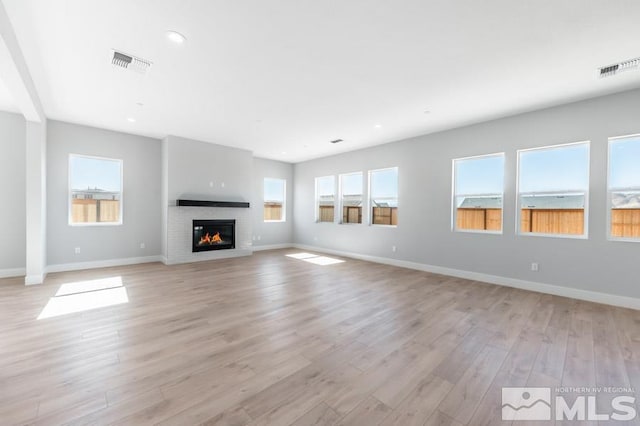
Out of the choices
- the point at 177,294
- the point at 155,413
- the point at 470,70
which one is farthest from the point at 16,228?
the point at 470,70

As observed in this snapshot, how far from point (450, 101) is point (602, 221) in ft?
8.88

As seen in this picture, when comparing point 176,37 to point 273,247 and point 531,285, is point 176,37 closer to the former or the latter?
point 531,285

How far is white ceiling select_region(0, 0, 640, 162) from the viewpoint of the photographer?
Result: 2186mm

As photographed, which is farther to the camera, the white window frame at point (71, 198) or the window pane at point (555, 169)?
the white window frame at point (71, 198)

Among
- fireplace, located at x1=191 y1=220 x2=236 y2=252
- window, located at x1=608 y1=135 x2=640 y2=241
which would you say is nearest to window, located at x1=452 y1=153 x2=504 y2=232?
window, located at x1=608 y1=135 x2=640 y2=241

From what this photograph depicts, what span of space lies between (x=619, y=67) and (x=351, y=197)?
17.0 ft

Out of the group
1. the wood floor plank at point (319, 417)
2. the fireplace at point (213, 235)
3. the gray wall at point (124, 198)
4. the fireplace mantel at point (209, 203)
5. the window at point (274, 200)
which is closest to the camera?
the wood floor plank at point (319, 417)

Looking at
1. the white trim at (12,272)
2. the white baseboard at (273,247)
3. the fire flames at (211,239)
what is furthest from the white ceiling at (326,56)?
the white baseboard at (273,247)

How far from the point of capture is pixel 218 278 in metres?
4.79

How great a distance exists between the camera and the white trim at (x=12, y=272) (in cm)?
459

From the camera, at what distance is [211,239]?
664 cm

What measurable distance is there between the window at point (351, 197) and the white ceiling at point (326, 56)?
258 cm

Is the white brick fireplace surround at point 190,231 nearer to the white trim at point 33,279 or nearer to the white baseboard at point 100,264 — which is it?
the white baseboard at point 100,264

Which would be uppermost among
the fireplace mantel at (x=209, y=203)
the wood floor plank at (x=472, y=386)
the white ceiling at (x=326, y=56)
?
the white ceiling at (x=326, y=56)
